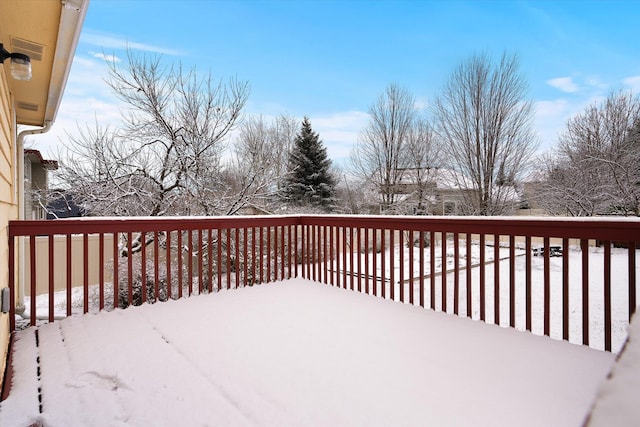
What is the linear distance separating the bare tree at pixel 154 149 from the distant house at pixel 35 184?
961 mm

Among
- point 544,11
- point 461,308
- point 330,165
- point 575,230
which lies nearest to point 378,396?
point 575,230

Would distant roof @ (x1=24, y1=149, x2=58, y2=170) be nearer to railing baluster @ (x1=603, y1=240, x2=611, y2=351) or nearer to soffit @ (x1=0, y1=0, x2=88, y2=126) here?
soffit @ (x1=0, y1=0, x2=88, y2=126)

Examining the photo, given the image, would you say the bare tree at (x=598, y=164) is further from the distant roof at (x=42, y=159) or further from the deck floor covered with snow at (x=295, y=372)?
the distant roof at (x=42, y=159)

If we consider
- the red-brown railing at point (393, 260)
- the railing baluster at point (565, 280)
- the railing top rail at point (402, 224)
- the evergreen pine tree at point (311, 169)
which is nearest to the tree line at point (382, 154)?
the evergreen pine tree at point (311, 169)

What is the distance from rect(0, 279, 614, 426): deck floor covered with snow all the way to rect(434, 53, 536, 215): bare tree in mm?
8590

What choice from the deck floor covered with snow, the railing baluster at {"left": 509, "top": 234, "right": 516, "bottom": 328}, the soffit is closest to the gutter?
the soffit

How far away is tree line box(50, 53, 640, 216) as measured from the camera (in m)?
7.74

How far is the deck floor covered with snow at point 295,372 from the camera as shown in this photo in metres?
1.63

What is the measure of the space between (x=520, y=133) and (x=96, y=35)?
1123cm

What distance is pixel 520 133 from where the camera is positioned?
10203 mm

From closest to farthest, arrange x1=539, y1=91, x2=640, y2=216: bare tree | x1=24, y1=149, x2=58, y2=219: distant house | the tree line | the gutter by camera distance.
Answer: the gutter, the tree line, x1=24, y1=149, x2=58, y2=219: distant house, x1=539, y1=91, x2=640, y2=216: bare tree

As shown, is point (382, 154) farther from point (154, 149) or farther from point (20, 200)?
point (20, 200)

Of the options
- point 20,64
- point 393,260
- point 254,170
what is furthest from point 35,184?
point 393,260

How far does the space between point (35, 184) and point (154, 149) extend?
5230mm
